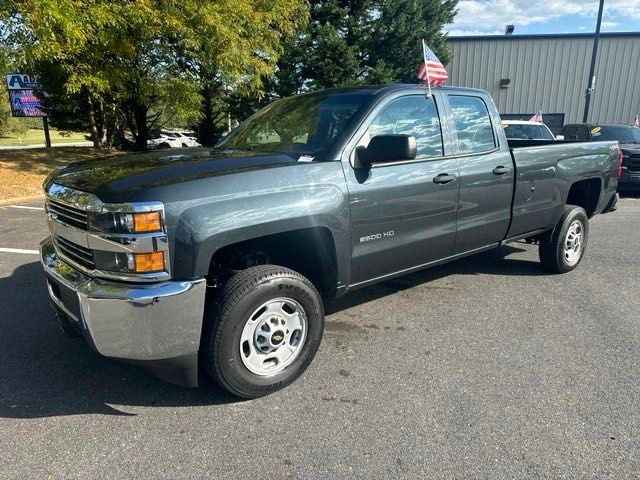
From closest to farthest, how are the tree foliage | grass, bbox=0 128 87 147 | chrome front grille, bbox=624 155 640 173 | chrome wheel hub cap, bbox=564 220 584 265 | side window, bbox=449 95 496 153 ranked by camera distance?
side window, bbox=449 95 496 153, chrome wheel hub cap, bbox=564 220 584 265, the tree foliage, chrome front grille, bbox=624 155 640 173, grass, bbox=0 128 87 147

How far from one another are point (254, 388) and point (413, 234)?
1.64m

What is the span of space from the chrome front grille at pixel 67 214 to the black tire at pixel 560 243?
4.54 m

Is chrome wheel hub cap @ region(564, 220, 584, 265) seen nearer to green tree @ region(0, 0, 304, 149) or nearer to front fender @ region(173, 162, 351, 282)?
front fender @ region(173, 162, 351, 282)

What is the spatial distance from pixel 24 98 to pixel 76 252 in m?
16.2

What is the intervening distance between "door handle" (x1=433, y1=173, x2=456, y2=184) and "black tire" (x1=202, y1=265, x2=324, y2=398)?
55.3 inches

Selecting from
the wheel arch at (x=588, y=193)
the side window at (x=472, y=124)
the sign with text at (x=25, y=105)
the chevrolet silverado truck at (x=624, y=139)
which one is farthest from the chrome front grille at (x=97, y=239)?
the sign with text at (x=25, y=105)

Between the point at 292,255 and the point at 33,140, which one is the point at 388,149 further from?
the point at 33,140

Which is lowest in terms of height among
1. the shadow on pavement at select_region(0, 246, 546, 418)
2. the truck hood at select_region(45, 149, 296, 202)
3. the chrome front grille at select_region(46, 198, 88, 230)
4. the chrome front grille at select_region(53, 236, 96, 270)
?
the shadow on pavement at select_region(0, 246, 546, 418)

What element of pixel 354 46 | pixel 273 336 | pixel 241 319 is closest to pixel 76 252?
pixel 241 319

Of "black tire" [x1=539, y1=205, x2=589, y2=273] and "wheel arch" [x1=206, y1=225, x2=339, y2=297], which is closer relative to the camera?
"wheel arch" [x1=206, y1=225, x2=339, y2=297]

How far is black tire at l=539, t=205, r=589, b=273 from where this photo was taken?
16.6 feet

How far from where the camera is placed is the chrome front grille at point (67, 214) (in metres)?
2.58

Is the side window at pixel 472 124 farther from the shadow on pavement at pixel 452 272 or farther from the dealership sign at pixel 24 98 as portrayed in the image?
the dealership sign at pixel 24 98

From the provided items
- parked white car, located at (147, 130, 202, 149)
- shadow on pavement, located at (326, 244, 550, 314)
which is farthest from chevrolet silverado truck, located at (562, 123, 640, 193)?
parked white car, located at (147, 130, 202, 149)
